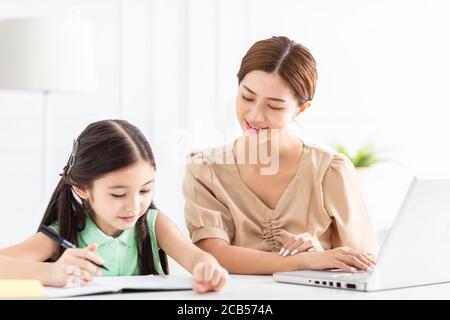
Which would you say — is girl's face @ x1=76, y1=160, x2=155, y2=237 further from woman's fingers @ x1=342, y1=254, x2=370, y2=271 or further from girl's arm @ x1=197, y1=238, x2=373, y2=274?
woman's fingers @ x1=342, y1=254, x2=370, y2=271

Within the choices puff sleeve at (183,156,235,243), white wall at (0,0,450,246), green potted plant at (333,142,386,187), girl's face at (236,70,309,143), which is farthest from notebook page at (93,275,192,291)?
green potted plant at (333,142,386,187)

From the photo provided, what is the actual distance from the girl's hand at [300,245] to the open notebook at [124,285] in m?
0.29

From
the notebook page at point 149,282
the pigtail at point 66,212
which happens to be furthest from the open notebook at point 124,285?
the pigtail at point 66,212

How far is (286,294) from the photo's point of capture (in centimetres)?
135

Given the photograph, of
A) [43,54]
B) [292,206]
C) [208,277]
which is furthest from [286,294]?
[43,54]

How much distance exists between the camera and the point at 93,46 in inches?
148

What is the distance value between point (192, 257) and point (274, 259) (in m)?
0.22

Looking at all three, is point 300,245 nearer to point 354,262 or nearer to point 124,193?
point 354,262

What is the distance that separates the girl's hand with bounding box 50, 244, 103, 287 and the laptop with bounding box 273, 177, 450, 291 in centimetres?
41

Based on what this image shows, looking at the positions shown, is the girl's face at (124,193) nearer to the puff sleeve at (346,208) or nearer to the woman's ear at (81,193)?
the woman's ear at (81,193)

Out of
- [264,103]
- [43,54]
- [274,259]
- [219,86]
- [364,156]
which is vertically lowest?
[274,259]

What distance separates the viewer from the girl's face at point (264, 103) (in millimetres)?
1829
